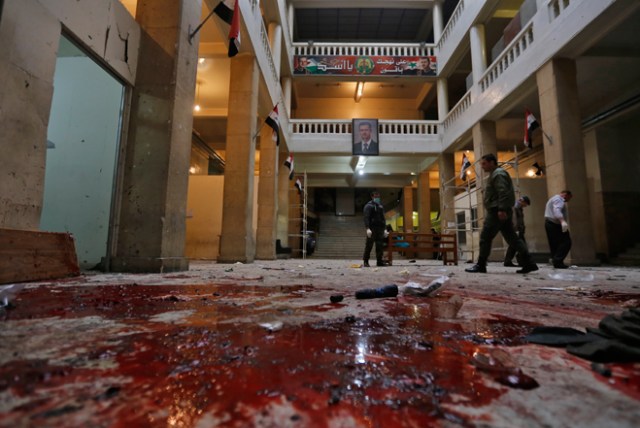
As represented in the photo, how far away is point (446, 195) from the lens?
13062 mm

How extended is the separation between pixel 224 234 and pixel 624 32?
939 centimetres

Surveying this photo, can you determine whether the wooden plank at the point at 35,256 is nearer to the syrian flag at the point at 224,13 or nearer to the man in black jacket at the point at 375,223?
the syrian flag at the point at 224,13

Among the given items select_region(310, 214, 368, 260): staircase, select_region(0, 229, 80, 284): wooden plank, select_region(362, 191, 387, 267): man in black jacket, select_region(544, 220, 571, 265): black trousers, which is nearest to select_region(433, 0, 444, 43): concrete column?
select_region(310, 214, 368, 260): staircase

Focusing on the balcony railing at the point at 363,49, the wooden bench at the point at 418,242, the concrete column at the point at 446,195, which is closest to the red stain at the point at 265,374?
the wooden bench at the point at 418,242

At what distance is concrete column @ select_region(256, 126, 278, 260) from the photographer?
10242 mm

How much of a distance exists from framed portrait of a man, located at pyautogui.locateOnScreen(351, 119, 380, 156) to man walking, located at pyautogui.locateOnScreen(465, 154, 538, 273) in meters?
8.41

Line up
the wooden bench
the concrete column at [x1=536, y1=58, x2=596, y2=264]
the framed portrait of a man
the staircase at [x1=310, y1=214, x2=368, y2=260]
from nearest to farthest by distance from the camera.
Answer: the concrete column at [x1=536, y1=58, x2=596, y2=264], the wooden bench, the framed portrait of a man, the staircase at [x1=310, y1=214, x2=368, y2=260]

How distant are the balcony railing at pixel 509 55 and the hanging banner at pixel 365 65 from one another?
4.72 m

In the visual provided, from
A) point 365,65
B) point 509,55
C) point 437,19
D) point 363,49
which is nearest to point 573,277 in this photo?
point 509,55

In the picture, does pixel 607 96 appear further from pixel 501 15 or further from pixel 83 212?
pixel 83 212

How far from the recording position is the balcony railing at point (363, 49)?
1466 centimetres

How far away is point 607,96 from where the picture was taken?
8906 mm

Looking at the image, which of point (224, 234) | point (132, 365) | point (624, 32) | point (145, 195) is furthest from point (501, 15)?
point (132, 365)

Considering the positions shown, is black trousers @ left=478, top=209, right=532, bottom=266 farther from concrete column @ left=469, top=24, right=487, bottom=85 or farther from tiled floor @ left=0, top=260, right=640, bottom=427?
concrete column @ left=469, top=24, right=487, bottom=85
